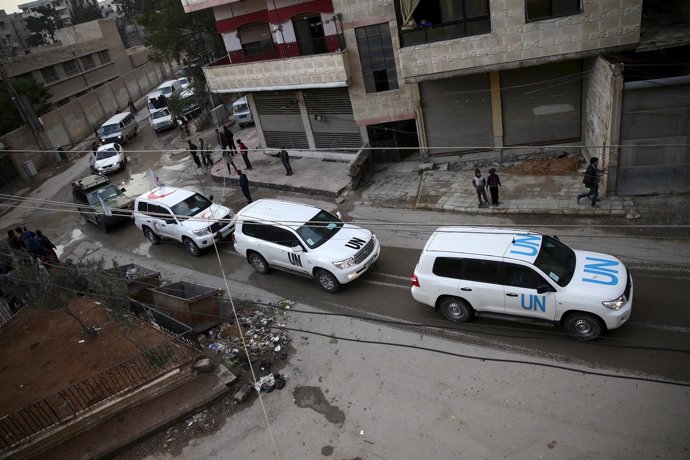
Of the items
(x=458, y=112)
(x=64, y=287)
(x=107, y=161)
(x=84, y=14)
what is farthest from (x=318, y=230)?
(x=84, y=14)

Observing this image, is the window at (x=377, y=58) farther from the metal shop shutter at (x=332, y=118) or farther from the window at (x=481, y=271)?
the window at (x=481, y=271)

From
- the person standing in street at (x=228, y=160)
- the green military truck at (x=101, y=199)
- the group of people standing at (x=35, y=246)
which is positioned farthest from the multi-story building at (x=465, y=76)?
the group of people standing at (x=35, y=246)

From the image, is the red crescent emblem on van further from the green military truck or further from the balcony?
the balcony

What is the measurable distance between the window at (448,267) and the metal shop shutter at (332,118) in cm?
1083

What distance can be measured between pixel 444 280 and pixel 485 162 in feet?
28.8

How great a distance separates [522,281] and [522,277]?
8 cm

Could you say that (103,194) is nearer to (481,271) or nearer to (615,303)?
(481,271)

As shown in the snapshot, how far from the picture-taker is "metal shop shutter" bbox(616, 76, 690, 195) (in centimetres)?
1205

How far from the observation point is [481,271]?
31.8 feet

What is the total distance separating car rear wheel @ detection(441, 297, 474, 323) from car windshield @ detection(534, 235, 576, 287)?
1.75 m

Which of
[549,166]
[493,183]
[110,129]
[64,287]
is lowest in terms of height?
[549,166]

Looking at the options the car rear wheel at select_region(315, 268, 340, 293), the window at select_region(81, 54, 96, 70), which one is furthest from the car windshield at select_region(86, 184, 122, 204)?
the window at select_region(81, 54, 96, 70)

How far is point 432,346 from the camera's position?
395 inches

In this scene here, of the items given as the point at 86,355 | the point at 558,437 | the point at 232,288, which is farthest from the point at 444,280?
the point at 86,355
